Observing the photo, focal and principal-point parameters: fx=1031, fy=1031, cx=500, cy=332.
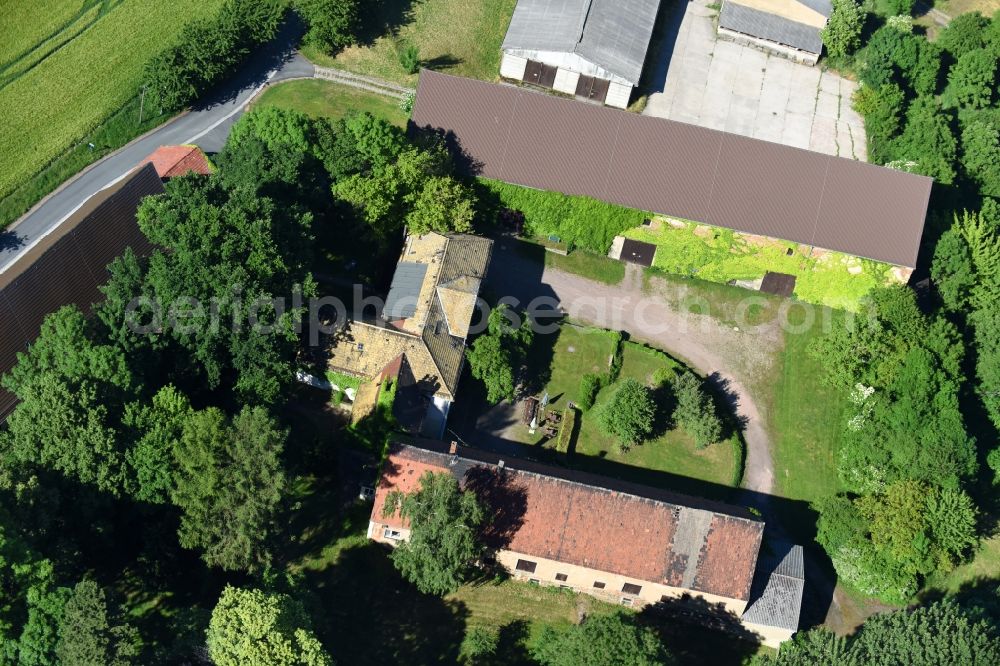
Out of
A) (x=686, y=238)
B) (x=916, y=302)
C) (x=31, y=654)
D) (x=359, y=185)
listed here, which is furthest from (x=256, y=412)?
(x=916, y=302)

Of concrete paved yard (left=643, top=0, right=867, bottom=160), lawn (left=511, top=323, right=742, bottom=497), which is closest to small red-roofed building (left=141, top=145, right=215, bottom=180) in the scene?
lawn (left=511, top=323, right=742, bottom=497)

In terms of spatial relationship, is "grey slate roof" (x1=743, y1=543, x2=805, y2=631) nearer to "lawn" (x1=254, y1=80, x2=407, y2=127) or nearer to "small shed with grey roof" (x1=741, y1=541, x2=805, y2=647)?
"small shed with grey roof" (x1=741, y1=541, x2=805, y2=647)

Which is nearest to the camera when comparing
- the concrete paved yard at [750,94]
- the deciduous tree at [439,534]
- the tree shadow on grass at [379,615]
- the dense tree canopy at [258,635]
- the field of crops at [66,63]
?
the dense tree canopy at [258,635]

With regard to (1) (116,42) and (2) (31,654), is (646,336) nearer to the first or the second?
(2) (31,654)

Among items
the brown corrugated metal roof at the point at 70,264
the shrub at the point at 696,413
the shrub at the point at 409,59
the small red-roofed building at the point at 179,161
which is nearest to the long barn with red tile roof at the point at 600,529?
the shrub at the point at 696,413

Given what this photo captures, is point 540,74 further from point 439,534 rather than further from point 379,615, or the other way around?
point 379,615

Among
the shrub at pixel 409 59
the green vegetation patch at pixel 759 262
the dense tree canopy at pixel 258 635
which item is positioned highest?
the shrub at pixel 409 59

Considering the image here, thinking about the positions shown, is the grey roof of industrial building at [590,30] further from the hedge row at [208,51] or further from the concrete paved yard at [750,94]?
the hedge row at [208,51]
